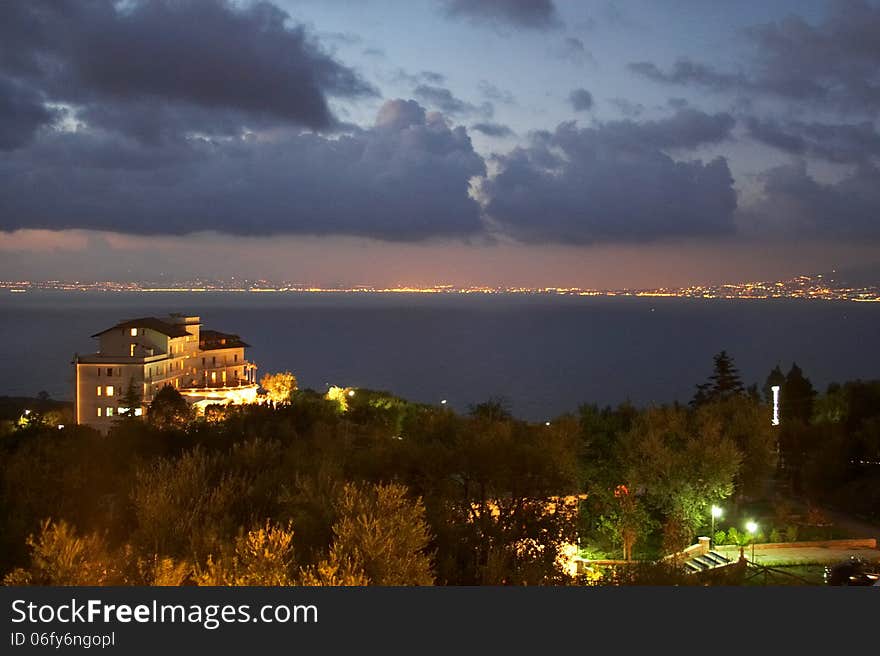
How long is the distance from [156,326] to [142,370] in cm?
290

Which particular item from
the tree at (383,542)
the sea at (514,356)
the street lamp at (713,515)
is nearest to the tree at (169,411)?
the street lamp at (713,515)

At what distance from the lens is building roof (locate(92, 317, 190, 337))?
39.0 meters

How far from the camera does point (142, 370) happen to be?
124 feet

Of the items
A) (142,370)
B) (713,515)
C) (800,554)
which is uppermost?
(142,370)

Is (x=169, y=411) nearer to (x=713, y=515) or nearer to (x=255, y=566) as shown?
(x=713, y=515)

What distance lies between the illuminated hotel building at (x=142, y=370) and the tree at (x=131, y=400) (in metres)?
0.17

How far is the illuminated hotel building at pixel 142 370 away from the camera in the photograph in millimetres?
37875

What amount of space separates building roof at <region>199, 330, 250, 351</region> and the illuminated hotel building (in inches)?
40.0

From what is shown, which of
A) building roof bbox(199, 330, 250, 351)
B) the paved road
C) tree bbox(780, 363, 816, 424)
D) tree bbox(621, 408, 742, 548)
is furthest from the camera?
Answer: building roof bbox(199, 330, 250, 351)

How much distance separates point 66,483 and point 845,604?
12745 mm

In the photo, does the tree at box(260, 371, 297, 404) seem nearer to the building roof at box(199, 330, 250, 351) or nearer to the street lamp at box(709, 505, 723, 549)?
the building roof at box(199, 330, 250, 351)

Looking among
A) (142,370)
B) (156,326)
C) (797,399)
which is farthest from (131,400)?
(797,399)

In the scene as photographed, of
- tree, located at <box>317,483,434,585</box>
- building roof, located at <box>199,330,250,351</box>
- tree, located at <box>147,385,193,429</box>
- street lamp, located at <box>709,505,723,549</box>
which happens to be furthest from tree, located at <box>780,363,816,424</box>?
tree, located at <box>317,483,434,585</box>

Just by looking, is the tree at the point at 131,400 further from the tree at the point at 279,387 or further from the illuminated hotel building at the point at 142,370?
the tree at the point at 279,387
